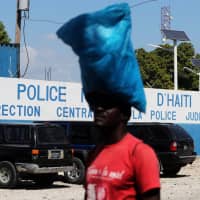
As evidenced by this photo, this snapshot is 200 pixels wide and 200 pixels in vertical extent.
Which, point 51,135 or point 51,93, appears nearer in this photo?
point 51,135

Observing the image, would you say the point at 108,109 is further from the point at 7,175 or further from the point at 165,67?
the point at 165,67

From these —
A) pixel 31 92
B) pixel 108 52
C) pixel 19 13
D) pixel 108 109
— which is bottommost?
pixel 108 109

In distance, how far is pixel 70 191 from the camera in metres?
17.7

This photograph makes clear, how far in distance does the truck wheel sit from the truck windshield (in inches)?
40.4

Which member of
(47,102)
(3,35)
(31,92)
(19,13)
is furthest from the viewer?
Result: (3,35)

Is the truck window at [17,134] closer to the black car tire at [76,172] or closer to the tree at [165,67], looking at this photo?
the black car tire at [76,172]

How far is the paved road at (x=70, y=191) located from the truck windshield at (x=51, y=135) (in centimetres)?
133

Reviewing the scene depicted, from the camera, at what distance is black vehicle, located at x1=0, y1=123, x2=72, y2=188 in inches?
685

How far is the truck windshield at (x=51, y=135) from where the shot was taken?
58.4 feet

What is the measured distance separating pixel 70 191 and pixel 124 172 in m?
14.1

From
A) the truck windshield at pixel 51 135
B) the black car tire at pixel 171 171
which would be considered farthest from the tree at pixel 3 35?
the truck windshield at pixel 51 135

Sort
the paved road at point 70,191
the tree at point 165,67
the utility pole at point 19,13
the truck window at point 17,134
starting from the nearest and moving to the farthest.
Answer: the paved road at point 70,191 → the truck window at point 17,134 → the utility pole at point 19,13 → the tree at point 165,67

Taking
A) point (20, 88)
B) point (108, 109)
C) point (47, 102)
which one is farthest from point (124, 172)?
point (47, 102)

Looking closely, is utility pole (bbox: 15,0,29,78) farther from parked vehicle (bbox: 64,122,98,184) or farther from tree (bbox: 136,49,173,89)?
tree (bbox: 136,49,173,89)
